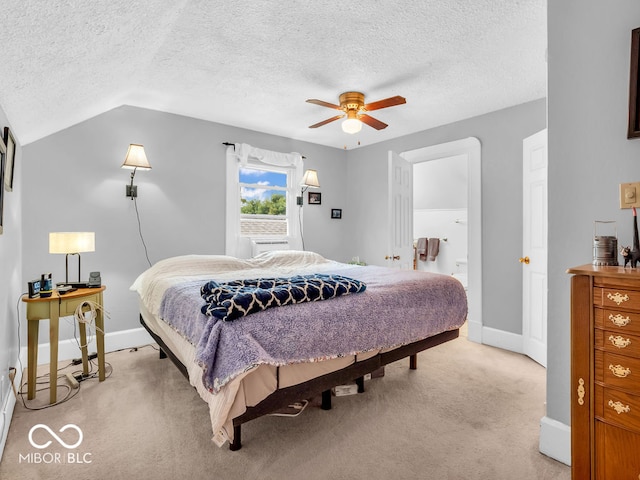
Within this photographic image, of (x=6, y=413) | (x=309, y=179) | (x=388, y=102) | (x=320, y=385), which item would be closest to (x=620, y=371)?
(x=320, y=385)

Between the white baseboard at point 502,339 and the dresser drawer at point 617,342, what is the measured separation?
225cm

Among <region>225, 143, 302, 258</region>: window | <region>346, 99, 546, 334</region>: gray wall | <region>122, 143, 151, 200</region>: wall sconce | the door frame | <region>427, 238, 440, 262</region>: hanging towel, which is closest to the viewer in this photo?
<region>122, 143, 151, 200</region>: wall sconce

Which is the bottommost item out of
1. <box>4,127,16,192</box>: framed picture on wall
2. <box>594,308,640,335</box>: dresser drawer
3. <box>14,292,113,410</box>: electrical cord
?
<box>14,292,113,410</box>: electrical cord

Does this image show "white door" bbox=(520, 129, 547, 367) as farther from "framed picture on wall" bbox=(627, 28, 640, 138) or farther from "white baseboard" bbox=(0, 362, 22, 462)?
"white baseboard" bbox=(0, 362, 22, 462)

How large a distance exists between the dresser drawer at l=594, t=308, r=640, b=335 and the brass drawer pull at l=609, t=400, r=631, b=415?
29 cm

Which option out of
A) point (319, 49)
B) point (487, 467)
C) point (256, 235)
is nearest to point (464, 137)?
point (319, 49)

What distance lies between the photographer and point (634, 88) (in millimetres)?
1489

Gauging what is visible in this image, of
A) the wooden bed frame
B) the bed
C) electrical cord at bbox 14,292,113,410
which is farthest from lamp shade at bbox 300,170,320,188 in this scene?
electrical cord at bbox 14,292,113,410

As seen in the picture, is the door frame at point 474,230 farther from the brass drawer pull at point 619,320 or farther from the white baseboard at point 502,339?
the brass drawer pull at point 619,320

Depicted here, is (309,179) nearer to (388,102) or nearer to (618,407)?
(388,102)

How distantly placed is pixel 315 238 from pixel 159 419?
3054mm

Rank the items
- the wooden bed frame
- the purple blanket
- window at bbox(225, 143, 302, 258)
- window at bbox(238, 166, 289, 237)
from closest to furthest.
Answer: the purple blanket, the wooden bed frame, window at bbox(225, 143, 302, 258), window at bbox(238, 166, 289, 237)

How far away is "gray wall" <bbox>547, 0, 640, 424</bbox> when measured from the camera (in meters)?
1.56

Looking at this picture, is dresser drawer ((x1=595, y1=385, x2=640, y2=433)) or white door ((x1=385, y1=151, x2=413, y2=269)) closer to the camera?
dresser drawer ((x1=595, y1=385, x2=640, y2=433))
